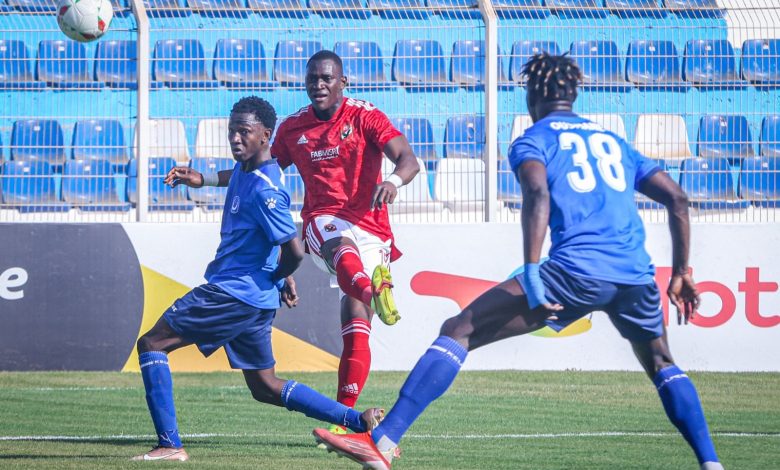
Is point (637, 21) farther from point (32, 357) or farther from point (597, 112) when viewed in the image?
point (32, 357)

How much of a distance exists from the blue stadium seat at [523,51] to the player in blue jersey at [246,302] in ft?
20.8

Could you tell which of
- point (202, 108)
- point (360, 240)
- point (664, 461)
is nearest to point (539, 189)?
point (664, 461)

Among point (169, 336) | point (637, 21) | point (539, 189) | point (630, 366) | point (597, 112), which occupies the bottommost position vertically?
point (630, 366)

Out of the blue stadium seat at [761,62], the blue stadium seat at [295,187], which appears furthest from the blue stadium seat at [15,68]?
the blue stadium seat at [761,62]

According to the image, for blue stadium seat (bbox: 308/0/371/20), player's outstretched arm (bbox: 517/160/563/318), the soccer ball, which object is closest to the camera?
player's outstretched arm (bbox: 517/160/563/318)

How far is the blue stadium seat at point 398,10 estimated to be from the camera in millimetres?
12961

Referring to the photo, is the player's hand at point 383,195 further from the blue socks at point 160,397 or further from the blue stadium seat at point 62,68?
the blue stadium seat at point 62,68

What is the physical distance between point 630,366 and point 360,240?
5.22 metres

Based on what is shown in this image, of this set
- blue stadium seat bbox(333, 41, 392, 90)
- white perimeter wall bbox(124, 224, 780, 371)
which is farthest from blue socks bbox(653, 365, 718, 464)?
blue stadium seat bbox(333, 41, 392, 90)

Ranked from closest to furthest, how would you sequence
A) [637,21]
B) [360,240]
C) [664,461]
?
1. [664,461]
2. [360,240]
3. [637,21]

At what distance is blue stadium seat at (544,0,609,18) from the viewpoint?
12.8 metres

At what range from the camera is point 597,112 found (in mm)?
12703

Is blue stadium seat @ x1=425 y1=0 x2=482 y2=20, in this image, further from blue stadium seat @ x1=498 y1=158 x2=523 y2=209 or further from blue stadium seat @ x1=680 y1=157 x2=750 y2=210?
blue stadium seat @ x1=680 y1=157 x2=750 y2=210

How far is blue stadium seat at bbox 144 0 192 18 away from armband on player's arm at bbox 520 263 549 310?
27.9 ft
